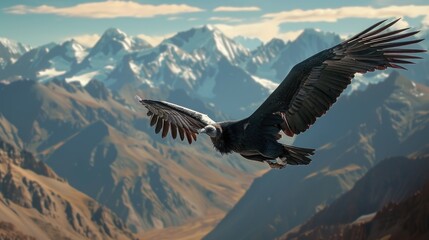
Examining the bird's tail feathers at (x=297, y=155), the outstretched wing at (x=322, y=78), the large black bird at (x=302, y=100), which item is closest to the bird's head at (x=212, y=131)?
the large black bird at (x=302, y=100)

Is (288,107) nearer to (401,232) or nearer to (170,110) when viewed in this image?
(170,110)

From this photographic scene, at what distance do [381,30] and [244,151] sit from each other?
3.06 m

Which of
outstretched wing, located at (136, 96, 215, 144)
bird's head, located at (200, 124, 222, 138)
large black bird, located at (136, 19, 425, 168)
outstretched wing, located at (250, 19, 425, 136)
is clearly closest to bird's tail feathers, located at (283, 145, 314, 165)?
large black bird, located at (136, 19, 425, 168)

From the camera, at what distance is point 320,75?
1094 cm

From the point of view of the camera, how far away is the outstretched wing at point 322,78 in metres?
10.3

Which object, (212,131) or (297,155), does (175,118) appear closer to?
(212,131)

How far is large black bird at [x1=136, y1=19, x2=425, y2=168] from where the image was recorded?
10.4 meters

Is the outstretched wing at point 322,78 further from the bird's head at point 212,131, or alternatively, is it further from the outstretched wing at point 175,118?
the outstretched wing at point 175,118

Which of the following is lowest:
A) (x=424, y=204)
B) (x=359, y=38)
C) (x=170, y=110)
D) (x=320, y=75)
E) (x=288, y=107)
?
(x=424, y=204)

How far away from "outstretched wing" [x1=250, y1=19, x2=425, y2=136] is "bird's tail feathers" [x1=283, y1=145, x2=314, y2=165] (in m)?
0.48

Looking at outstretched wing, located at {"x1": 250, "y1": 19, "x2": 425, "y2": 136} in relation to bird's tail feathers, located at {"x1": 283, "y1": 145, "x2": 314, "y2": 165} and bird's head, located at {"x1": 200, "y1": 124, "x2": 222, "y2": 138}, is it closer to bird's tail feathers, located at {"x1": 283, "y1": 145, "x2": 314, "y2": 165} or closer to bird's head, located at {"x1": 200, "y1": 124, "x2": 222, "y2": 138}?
bird's tail feathers, located at {"x1": 283, "y1": 145, "x2": 314, "y2": 165}

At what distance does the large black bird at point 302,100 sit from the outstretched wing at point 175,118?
1011 millimetres

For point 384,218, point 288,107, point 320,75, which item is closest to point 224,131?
point 288,107

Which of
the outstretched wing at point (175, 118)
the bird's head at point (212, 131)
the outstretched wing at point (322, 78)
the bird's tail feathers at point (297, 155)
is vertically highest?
the outstretched wing at point (322, 78)
